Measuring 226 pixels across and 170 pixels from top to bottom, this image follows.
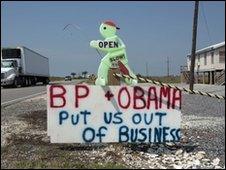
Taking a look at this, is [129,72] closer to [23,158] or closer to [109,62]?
[109,62]

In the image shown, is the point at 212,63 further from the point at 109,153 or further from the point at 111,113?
the point at 109,153

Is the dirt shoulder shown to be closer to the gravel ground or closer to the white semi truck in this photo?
the gravel ground

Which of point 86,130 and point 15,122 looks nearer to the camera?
point 86,130

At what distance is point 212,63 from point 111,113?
49.9 meters

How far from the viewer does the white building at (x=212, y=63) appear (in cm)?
5238

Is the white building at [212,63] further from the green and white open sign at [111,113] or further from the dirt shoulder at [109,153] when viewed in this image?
the green and white open sign at [111,113]

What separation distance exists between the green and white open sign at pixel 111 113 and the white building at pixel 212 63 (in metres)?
40.1

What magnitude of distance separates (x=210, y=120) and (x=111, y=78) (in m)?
4.27

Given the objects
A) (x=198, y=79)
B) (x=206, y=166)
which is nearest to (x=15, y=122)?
(x=206, y=166)

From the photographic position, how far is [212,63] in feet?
185

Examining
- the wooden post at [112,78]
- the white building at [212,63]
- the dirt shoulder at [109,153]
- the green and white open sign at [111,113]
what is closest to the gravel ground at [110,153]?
the dirt shoulder at [109,153]

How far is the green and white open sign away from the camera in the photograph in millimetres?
8023

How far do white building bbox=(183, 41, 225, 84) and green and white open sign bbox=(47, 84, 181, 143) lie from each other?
40.1m

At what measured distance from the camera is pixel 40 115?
1395 cm
